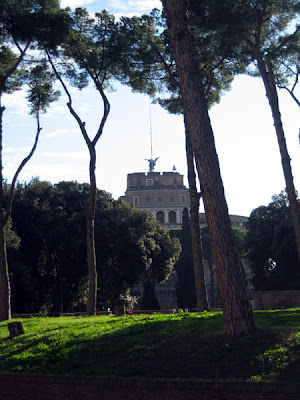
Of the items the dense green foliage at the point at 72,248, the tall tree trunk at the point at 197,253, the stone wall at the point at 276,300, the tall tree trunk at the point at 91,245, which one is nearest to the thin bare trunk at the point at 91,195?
the tall tree trunk at the point at 91,245

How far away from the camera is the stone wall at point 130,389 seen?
19.9 feet

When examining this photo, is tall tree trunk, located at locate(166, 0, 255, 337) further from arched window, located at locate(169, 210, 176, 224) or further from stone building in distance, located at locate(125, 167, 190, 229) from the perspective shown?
arched window, located at locate(169, 210, 176, 224)

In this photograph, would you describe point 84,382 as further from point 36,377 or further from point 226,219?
point 226,219

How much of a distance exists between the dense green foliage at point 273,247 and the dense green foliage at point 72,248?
8.53 m

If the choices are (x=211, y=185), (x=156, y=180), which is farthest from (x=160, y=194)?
(x=211, y=185)

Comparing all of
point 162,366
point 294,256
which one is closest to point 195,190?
point 162,366

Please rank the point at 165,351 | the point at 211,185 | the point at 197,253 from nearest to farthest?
the point at 165,351 → the point at 211,185 → the point at 197,253

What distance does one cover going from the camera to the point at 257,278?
37.1 meters

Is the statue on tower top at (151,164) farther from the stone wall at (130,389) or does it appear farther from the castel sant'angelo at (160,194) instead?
the stone wall at (130,389)

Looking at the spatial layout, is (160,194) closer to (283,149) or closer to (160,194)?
(160,194)

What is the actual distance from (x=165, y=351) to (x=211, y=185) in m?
2.55

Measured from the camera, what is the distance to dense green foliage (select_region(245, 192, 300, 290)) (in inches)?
1331

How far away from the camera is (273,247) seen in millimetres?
34469

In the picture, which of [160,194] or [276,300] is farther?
[160,194]
